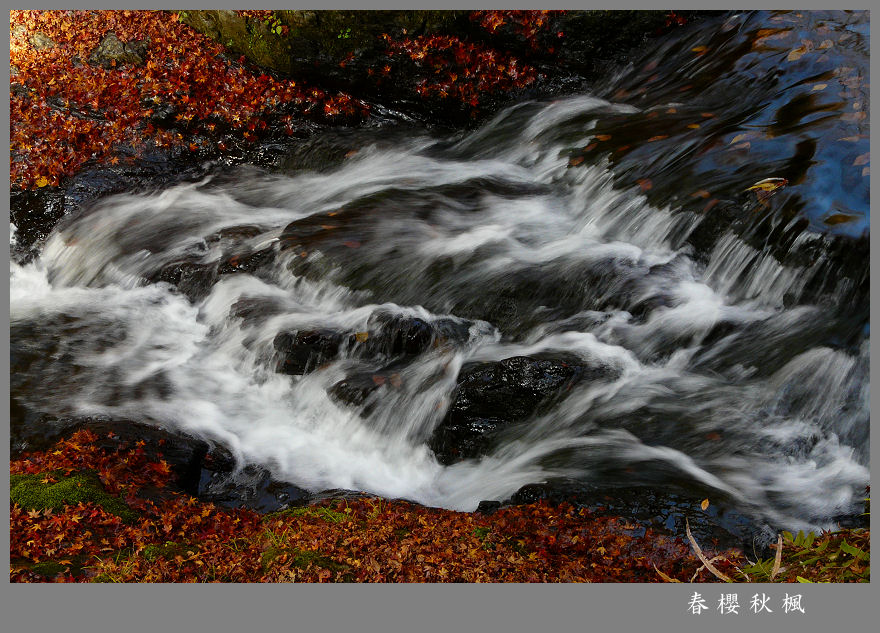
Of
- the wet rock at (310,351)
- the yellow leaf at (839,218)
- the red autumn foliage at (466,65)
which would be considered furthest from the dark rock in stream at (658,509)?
the red autumn foliage at (466,65)

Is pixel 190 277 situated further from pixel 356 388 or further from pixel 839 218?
pixel 839 218

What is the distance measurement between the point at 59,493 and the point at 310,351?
8.25ft

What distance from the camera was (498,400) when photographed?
5.98m

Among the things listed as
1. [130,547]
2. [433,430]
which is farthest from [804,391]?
[130,547]

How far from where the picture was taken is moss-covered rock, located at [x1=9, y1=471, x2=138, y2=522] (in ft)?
15.7

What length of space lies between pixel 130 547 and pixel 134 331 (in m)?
3.47

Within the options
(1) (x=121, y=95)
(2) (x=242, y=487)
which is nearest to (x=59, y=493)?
(2) (x=242, y=487)

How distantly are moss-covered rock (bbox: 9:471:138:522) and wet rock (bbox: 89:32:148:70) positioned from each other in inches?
314

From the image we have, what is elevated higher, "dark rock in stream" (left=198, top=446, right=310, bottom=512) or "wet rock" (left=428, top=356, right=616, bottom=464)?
"wet rock" (left=428, top=356, right=616, bottom=464)

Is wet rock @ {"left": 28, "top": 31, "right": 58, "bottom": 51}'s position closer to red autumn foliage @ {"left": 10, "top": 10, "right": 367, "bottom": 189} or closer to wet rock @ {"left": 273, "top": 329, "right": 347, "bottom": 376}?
red autumn foliage @ {"left": 10, "top": 10, "right": 367, "bottom": 189}

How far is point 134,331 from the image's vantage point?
755 centimetres

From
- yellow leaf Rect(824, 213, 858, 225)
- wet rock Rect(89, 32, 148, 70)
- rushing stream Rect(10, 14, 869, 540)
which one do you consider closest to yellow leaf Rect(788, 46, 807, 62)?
rushing stream Rect(10, 14, 869, 540)

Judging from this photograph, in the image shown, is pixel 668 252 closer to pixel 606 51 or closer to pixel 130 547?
pixel 606 51

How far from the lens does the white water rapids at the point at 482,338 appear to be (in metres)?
5.50
